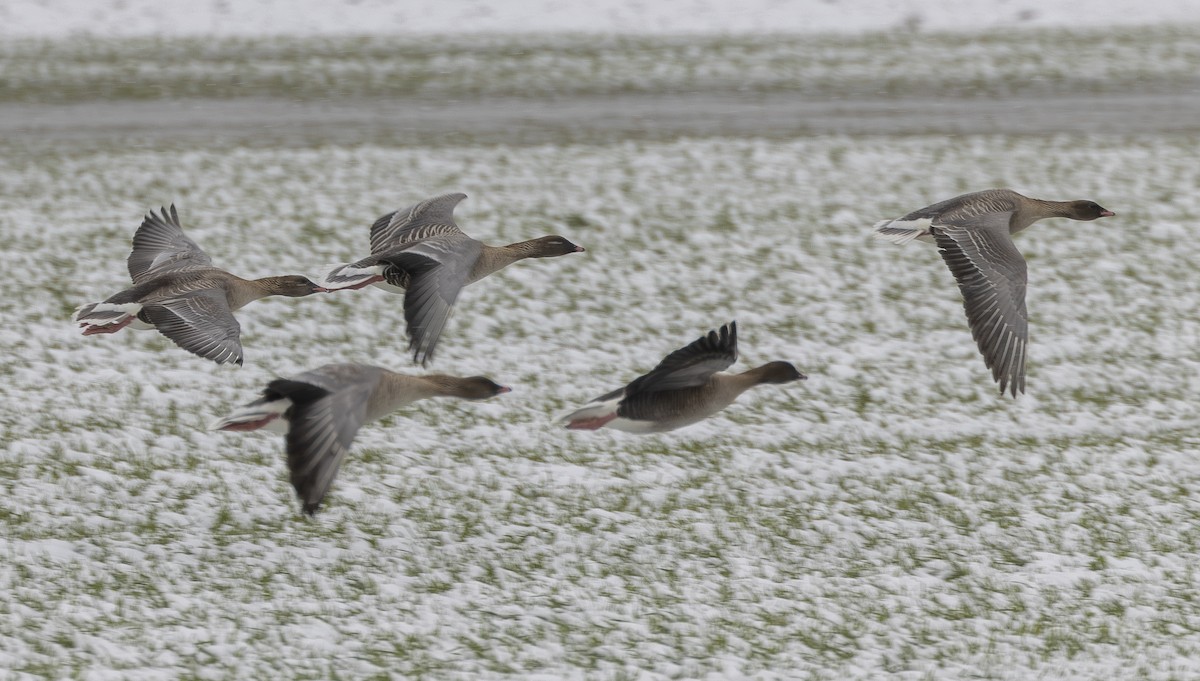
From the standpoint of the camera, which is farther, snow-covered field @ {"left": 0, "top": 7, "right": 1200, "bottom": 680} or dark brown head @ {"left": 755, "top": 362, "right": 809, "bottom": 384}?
snow-covered field @ {"left": 0, "top": 7, "right": 1200, "bottom": 680}

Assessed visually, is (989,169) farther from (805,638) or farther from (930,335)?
(805,638)

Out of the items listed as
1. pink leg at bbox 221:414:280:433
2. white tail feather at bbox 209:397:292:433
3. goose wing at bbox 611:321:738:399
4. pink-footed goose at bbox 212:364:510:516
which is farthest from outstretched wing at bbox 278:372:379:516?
goose wing at bbox 611:321:738:399

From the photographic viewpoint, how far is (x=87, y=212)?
603 inches

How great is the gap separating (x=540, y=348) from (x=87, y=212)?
607cm

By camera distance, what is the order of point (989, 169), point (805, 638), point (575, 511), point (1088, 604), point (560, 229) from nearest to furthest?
point (805, 638), point (1088, 604), point (575, 511), point (560, 229), point (989, 169)

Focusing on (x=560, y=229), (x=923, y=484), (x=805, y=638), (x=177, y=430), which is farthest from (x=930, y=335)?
(x=177, y=430)

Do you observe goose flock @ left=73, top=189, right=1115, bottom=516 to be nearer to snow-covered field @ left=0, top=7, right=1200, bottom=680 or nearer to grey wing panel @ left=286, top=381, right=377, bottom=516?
grey wing panel @ left=286, top=381, right=377, bottom=516

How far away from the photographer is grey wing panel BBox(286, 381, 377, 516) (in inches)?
239

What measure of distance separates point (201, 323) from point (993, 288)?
4.76 m

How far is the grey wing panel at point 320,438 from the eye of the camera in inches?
239

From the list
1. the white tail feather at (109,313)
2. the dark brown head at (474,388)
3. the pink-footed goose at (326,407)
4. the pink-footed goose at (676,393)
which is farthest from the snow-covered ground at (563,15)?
the pink-footed goose at (326,407)

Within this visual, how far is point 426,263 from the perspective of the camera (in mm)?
7746

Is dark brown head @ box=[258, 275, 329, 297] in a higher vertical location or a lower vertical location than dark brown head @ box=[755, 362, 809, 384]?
higher

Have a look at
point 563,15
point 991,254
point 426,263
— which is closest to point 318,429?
point 426,263
